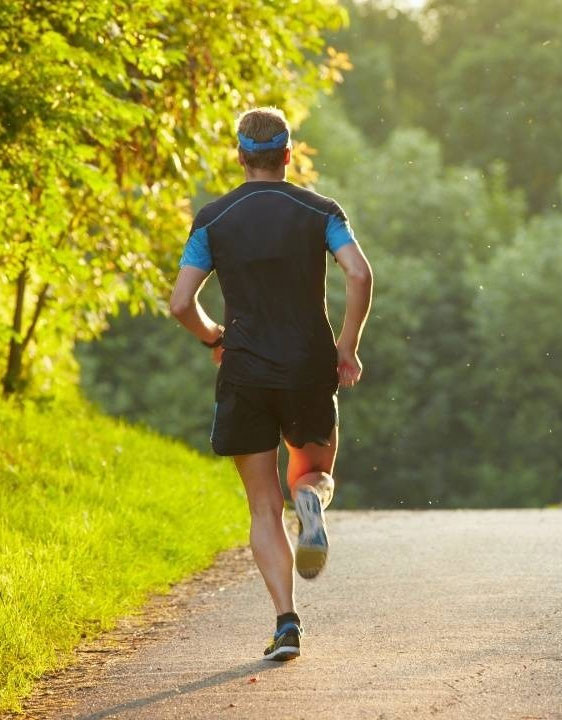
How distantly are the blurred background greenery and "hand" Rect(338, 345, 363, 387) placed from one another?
2.79m

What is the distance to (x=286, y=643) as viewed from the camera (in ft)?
21.0

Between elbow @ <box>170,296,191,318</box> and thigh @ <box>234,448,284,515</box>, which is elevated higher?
elbow @ <box>170,296,191,318</box>

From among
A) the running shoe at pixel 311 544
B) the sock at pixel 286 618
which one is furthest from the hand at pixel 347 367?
the sock at pixel 286 618

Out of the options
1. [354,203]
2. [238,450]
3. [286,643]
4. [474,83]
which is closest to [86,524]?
[238,450]

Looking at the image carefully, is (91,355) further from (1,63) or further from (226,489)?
(1,63)

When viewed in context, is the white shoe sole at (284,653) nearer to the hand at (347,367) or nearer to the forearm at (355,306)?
the hand at (347,367)

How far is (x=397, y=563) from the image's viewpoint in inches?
386

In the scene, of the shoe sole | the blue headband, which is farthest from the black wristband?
the shoe sole

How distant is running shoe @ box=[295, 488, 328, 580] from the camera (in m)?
6.22

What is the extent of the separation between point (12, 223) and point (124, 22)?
50.8 inches

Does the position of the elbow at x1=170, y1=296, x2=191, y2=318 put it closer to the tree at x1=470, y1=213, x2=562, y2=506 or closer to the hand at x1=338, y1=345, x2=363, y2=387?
the hand at x1=338, y1=345, x2=363, y2=387

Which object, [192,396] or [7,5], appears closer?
[7,5]

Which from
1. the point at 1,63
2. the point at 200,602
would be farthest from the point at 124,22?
the point at 200,602

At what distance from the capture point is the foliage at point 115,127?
8711mm
